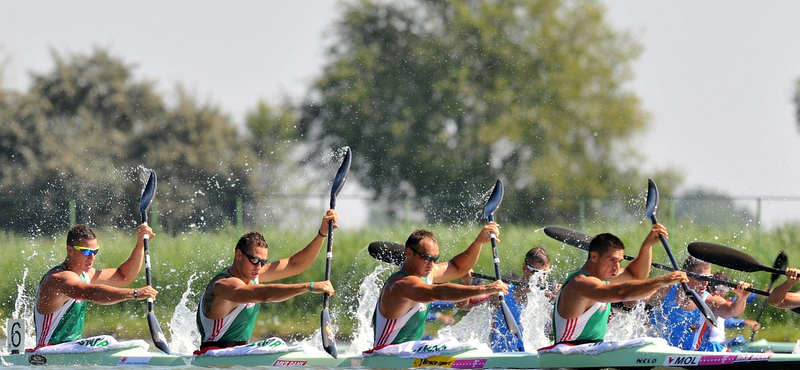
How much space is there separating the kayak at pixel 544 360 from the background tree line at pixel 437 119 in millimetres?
23433

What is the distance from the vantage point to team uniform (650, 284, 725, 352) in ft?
38.2

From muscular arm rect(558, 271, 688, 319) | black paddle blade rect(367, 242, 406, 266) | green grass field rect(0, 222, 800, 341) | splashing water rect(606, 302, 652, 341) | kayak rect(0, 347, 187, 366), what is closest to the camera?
muscular arm rect(558, 271, 688, 319)

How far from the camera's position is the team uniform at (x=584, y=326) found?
1014 centimetres

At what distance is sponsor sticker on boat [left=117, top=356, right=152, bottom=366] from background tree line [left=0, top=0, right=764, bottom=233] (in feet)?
75.4

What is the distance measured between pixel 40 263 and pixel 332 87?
1949cm

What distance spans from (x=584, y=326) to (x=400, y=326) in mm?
1542

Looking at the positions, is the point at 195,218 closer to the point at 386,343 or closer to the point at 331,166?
the point at 386,343

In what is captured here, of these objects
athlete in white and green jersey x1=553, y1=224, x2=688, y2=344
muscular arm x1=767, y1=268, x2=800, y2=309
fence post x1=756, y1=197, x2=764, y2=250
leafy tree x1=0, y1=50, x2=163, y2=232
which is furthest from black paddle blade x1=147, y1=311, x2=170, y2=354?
leafy tree x1=0, y1=50, x2=163, y2=232

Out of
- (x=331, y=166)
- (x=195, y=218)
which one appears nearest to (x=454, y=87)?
(x=331, y=166)

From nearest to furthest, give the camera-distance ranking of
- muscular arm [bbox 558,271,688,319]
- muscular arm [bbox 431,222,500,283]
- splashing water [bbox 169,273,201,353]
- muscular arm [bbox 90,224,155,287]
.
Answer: muscular arm [bbox 558,271,688,319] < muscular arm [bbox 431,222,500,283] < muscular arm [bbox 90,224,155,287] < splashing water [bbox 169,273,201,353]

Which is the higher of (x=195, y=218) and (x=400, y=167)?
(x=400, y=167)

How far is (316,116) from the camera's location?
39.0 m

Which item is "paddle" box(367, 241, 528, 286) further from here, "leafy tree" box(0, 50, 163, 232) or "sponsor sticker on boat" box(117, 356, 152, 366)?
"leafy tree" box(0, 50, 163, 232)

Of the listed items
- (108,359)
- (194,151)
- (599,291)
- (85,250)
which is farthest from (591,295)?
(194,151)
